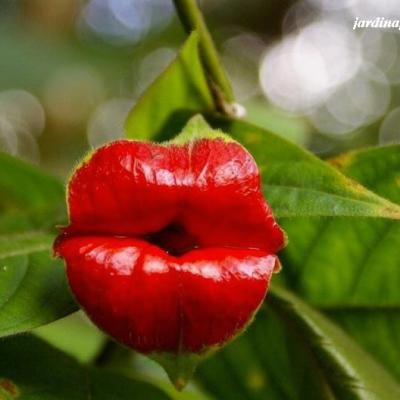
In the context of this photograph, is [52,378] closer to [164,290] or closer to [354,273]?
[164,290]

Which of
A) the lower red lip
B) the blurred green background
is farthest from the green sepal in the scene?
the blurred green background

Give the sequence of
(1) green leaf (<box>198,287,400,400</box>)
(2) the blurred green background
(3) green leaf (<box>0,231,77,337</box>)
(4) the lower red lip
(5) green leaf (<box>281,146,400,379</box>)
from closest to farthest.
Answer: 1. (4) the lower red lip
2. (3) green leaf (<box>0,231,77,337</box>)
3. (1) green leaf (<box>198,287,400,400</box>)
4. (5) green leaf (<box>281,146,400,379</box>)
5. (2) the blurred green background

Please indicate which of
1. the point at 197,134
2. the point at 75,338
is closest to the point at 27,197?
the point at 75,338

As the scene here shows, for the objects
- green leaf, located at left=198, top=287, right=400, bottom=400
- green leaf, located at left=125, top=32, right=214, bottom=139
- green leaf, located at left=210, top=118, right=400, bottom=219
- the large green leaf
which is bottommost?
green leaf, located at left=198, top=287, right=400, bottom=400

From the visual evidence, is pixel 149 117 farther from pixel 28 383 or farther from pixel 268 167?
pixel 28 383

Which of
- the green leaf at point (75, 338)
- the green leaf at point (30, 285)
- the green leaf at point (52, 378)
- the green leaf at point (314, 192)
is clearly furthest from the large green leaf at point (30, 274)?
the green leaf at point (75, 338)

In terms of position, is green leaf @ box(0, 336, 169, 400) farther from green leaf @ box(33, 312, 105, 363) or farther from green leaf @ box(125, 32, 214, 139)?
green leaf @ box(33, 312, 105, 363)

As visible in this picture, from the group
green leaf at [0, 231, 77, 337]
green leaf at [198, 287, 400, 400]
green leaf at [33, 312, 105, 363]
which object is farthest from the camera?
green leaf at [33, 312, 105, 363]
